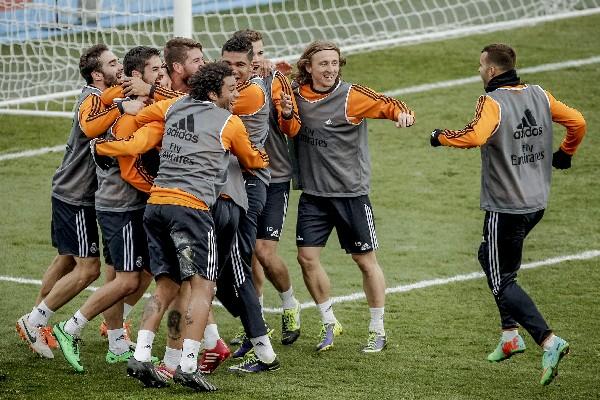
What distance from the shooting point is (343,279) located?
11.3 m

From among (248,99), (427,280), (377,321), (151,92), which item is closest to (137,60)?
(151,92)

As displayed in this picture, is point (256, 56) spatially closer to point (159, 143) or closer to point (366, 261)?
point (159, 143)

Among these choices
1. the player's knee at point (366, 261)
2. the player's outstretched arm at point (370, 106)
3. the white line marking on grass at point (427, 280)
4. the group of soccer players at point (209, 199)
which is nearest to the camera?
the group of soccer players at point (209, 199)

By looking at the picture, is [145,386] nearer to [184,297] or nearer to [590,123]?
[184,297]

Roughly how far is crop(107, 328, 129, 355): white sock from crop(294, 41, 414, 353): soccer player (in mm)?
1333

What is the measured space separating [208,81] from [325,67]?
137 centimetres

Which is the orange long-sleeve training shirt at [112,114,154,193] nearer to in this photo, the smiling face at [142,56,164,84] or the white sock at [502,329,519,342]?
the smiling face at [142,56,164,84]

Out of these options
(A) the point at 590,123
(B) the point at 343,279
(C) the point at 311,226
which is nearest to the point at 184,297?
(C) the point at 311,226

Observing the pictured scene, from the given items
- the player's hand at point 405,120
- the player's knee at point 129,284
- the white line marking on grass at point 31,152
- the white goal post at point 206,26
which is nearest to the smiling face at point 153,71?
the player's knee at point 129,284

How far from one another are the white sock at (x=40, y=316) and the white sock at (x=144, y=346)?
131 cm

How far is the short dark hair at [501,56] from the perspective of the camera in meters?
8.50

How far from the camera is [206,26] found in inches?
669

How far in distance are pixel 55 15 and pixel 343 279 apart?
6.83 meters

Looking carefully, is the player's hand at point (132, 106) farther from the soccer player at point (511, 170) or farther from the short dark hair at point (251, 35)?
the soccer player at point (511, 170)
